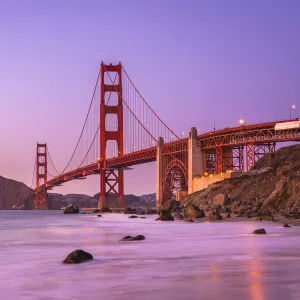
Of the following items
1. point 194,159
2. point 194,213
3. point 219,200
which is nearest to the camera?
point 194,213

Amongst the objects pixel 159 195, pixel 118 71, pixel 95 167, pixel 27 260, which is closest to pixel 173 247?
pixel 27 260

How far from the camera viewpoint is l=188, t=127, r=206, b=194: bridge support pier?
6850 centimetres

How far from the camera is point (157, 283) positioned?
29.0ft

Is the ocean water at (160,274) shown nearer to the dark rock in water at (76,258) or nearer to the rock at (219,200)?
the dark rock in water at (76,258)

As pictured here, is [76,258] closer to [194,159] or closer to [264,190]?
[264,190]

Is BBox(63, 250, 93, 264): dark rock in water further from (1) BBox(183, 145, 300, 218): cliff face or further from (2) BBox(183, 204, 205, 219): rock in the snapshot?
(2) BBox(183, 204, 205, 219): rock

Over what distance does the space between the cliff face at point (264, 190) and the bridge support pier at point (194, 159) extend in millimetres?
7413

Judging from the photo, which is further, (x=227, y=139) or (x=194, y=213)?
(x=227, y=139)

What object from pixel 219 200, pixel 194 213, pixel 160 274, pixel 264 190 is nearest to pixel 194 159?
pixel 219 200

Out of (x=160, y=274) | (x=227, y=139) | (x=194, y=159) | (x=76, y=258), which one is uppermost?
(x=227, y=139)

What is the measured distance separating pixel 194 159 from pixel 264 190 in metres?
24.7

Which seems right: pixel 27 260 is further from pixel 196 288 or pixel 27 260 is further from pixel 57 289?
pixel 196 288

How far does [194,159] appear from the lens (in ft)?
226

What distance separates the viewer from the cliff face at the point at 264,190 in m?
37.3
